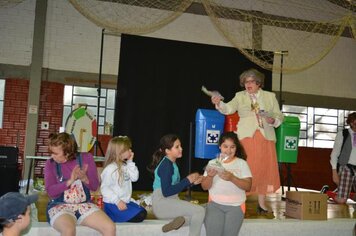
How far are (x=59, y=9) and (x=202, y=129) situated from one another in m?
4.59

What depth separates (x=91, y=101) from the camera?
26.9ft

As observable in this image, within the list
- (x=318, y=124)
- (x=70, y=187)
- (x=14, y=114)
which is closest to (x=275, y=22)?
(x=318, y=124)

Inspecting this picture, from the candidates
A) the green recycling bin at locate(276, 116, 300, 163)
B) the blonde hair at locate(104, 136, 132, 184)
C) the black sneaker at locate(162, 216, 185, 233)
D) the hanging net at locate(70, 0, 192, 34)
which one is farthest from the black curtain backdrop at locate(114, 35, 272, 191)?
the black sneaker at locate(162, 216, 185, 233)

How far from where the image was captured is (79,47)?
8.11 metres

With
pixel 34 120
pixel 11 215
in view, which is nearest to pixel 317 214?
pixel 11 215

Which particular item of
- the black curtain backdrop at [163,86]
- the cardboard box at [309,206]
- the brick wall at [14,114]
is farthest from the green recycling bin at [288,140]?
the brick wall at [14,114]

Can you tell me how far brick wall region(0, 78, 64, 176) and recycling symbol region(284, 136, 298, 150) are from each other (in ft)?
14.6

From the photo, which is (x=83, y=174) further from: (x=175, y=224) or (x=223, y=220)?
(x=223, y=220)

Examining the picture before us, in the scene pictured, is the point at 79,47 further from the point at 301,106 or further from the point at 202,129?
the point at 301,106

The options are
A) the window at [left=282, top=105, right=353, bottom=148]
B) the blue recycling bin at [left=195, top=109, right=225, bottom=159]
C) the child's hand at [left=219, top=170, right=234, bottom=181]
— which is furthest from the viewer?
the window at [left=282, top=105, right=353, bottom=148]

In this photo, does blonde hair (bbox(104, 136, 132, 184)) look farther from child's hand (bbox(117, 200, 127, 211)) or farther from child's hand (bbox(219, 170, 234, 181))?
child's hand (bbox(219, 170, 234, 181))

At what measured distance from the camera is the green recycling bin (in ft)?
17.5

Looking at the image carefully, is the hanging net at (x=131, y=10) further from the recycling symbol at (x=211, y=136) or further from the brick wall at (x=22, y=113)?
the recycling symbol at (x=211, y=136)

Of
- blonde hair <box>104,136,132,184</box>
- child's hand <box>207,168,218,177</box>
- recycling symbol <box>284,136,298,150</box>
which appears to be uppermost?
recycling symbol <box>284,136,298,150</box>
